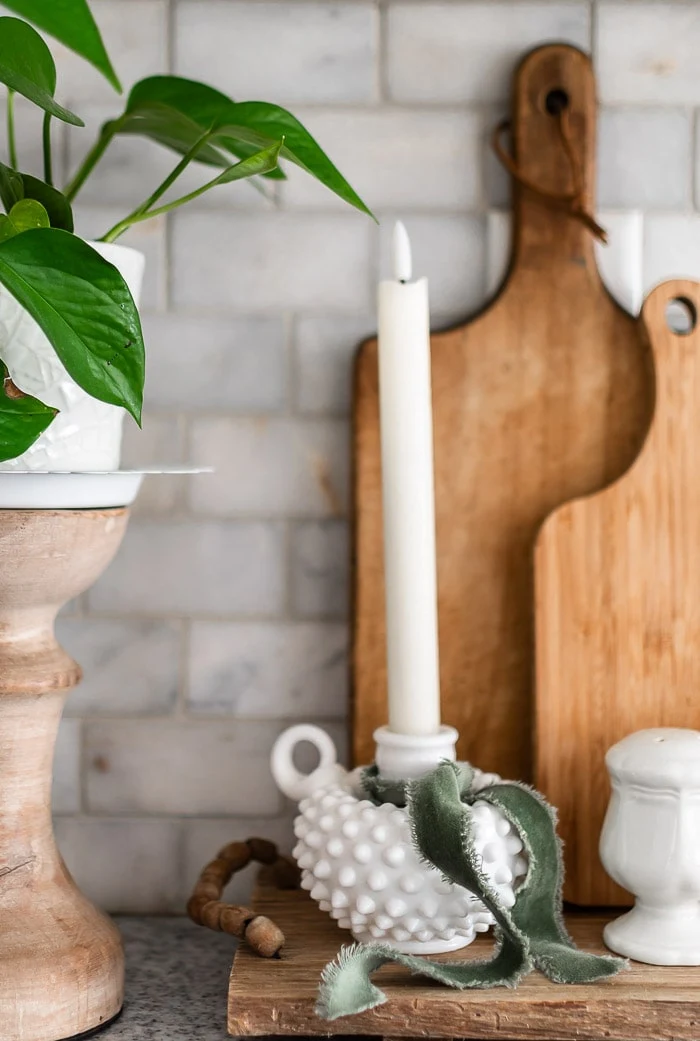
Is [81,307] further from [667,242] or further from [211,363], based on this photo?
[667,242]

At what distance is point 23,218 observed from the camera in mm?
553

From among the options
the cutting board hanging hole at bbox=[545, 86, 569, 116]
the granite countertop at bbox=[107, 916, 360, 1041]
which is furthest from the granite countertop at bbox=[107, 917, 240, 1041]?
the cutting board hanging hole at bbox=[545, 86, 569, 116]

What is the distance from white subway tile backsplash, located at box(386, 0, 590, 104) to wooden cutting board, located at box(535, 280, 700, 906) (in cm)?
22

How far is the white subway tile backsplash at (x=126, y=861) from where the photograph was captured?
0.84 metres

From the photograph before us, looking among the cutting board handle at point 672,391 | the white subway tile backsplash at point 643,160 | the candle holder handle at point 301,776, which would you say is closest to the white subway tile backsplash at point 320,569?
the candle holder handle at point 301,776

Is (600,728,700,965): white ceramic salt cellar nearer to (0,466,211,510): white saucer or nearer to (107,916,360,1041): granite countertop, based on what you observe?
(107,916,360,1041): granite countertop

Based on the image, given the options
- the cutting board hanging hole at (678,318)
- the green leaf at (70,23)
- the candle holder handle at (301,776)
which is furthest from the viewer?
the cutting board hanging hole at (678,318)

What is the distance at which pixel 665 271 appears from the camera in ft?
2.69

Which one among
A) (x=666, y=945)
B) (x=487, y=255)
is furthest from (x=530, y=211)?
(x=666, y=945)

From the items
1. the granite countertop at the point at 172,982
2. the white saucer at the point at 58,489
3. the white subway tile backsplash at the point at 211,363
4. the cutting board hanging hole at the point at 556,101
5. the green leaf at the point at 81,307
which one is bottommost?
the granite countertop at the point at 172,982

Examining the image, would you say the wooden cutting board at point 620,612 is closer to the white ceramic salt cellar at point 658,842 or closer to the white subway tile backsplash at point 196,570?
the white ceramic salt cellar at point 658,842

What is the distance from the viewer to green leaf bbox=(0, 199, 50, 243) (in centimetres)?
54

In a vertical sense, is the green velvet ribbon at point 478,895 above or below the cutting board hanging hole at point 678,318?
below

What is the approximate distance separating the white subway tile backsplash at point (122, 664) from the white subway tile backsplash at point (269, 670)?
0.07 feet
